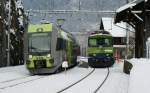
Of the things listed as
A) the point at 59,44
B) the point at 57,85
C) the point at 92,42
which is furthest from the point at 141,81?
the point at 92,42

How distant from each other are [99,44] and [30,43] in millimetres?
16015

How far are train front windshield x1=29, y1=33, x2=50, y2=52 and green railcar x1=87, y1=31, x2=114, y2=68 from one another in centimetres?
1490

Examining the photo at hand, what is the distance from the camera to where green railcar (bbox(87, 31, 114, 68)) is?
156 ft

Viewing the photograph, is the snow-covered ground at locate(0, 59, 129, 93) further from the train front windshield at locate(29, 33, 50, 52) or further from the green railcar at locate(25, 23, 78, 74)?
the train front windshield at locate(29, 33, 50, 52)

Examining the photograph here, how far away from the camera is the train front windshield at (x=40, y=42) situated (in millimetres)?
32969

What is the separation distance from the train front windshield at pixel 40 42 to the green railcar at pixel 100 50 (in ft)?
48.9

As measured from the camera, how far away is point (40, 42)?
3316 centimetres

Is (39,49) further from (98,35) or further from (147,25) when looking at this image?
(98,35)

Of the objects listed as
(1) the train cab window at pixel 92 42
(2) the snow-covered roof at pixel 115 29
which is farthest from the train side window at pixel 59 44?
(2) the snow-covered roof at pixel 115 29

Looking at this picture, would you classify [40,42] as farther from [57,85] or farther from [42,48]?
[57,85]

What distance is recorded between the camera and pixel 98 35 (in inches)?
1940

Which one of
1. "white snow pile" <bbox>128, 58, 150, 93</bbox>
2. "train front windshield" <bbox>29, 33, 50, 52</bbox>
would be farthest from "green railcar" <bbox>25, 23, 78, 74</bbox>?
"white snow pile" <bbox>128, 58, 150, 93</bbox>

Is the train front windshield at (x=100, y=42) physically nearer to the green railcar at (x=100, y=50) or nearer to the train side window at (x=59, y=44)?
the green railcar at (x=100, y=50)

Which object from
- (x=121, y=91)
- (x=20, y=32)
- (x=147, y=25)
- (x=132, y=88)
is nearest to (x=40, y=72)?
(x=147, y=25)
